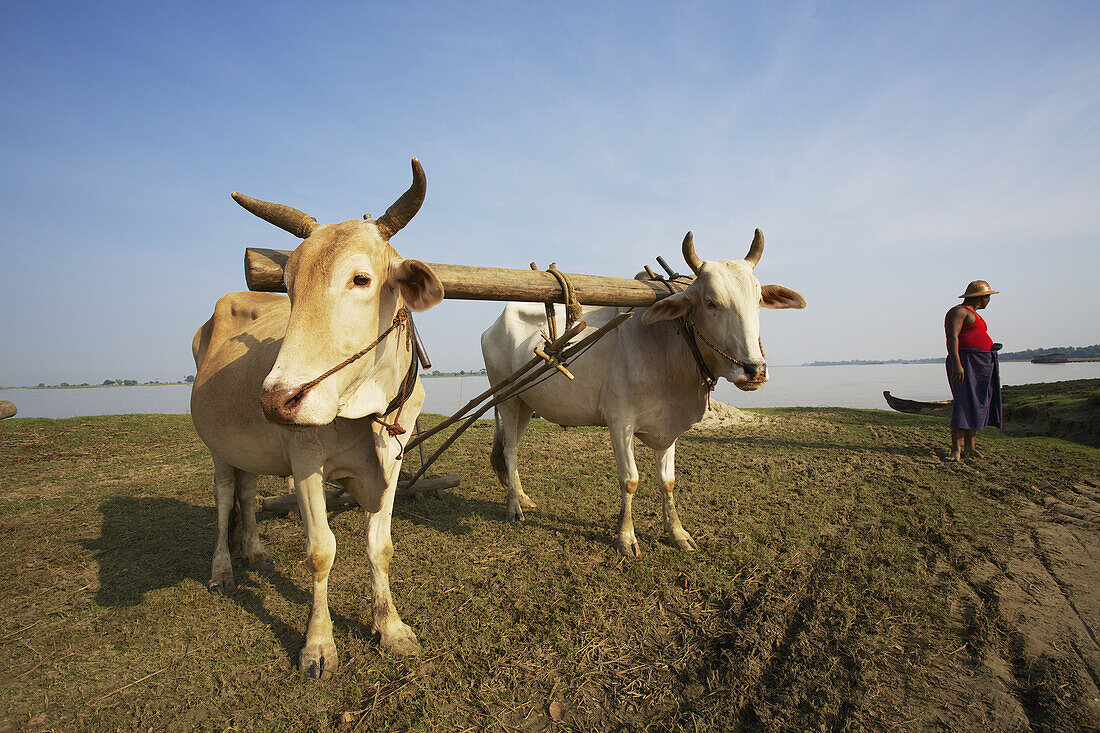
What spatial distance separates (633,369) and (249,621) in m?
3.53

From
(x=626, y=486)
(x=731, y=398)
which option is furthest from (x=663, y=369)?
(x=731, y=398)

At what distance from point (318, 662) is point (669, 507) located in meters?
3.09

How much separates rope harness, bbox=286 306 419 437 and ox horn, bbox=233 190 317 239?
0.69 meters

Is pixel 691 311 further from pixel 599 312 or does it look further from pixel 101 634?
A: pixel 101 634

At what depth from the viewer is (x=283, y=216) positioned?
2623 millimetres

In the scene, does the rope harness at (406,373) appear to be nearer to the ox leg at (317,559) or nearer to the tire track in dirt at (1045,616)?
the ox leg at (317,559)

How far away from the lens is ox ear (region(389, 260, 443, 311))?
243 cm

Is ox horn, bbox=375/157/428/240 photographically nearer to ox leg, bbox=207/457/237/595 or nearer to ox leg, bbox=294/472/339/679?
ox leg, bbox=294/472/339/679

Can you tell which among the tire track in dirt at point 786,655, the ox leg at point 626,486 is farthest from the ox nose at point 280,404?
the ox leg at point 626,486

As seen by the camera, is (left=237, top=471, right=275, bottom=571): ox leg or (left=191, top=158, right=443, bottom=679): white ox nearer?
(left=191, top=158, right=443, bottom=679): white ox

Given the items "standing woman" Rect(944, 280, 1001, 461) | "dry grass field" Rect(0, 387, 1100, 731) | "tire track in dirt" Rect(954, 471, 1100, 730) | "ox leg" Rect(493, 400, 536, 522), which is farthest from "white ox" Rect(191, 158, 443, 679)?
"standing woman" Rect(944, 280, 1001, 461)

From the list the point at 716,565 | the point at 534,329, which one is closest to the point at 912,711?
the point at 716,565

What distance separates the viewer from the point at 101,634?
3113mm

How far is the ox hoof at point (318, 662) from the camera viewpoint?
272 cm
